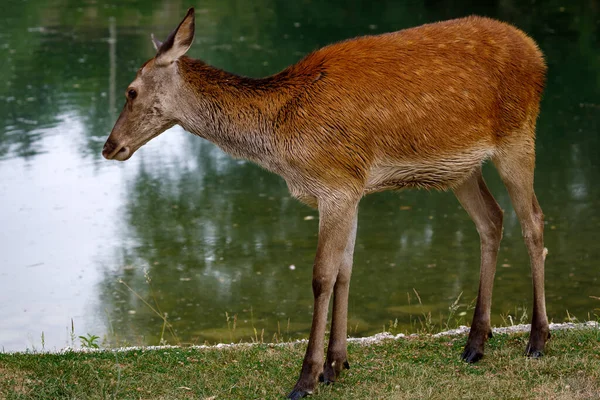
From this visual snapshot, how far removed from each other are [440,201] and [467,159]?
5842mm

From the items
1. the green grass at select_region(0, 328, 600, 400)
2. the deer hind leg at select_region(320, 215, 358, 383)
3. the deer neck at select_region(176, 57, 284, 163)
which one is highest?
the deer neck at select_region(176, 57, 284, 163)

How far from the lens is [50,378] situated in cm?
606

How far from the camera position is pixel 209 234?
10977mm

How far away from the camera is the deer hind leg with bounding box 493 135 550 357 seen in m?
6.30

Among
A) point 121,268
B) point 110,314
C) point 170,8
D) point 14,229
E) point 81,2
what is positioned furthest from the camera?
point 81,2

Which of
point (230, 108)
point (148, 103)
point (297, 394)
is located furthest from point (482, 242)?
point (148, 103)

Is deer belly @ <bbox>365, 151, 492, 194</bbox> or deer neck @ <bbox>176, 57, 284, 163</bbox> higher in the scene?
deer neck @ <bbox>176, 57, 284, 163</bbox>

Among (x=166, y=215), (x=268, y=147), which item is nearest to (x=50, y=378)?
(x=268, y=147)

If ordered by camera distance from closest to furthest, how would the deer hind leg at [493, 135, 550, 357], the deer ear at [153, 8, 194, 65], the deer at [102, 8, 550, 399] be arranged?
1. the deer ear at [153, 8, 194, 65]
2. the deer at [102, 8, 550, 399]
3. the deer hind leg at [493, 135, 550, 357]

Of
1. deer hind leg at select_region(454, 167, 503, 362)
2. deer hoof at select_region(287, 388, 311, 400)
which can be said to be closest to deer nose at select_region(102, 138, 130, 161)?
deer hoof at select_region(287, 388, 311, 400)

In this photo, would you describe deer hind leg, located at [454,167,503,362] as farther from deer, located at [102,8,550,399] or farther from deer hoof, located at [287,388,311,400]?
deer hoof, located at [287,388,311,400]

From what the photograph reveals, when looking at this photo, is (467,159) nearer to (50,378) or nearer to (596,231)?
(50,378)

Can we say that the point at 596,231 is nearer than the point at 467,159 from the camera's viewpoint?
No

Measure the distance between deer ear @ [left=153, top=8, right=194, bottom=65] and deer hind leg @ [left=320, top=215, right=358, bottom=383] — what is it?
1.44 metres
